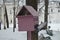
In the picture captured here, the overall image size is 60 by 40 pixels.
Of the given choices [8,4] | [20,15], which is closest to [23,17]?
[20,15]

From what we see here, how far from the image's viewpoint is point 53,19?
40.7 m

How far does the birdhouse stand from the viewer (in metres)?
3.56

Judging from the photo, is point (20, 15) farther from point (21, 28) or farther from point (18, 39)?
point (18, 39)

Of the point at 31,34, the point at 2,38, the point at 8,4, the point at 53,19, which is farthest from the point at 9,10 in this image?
the point at 31,34

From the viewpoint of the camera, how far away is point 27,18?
3.57 metres

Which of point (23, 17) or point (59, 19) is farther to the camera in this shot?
point (59, 19)

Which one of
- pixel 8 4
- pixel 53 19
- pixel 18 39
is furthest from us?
pixel 53 19

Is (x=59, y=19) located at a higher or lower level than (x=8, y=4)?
lower

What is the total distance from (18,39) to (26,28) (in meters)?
5.22

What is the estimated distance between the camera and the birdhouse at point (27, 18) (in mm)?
3562

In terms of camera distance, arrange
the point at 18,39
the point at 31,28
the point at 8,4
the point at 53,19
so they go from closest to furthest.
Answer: the point at 31,28, the point at 18,39, the point at 8,4, the point at 53,19

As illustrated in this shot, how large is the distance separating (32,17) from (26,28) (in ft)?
0.72

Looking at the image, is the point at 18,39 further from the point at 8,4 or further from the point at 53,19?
the point at 53,19

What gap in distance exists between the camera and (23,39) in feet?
28.7
